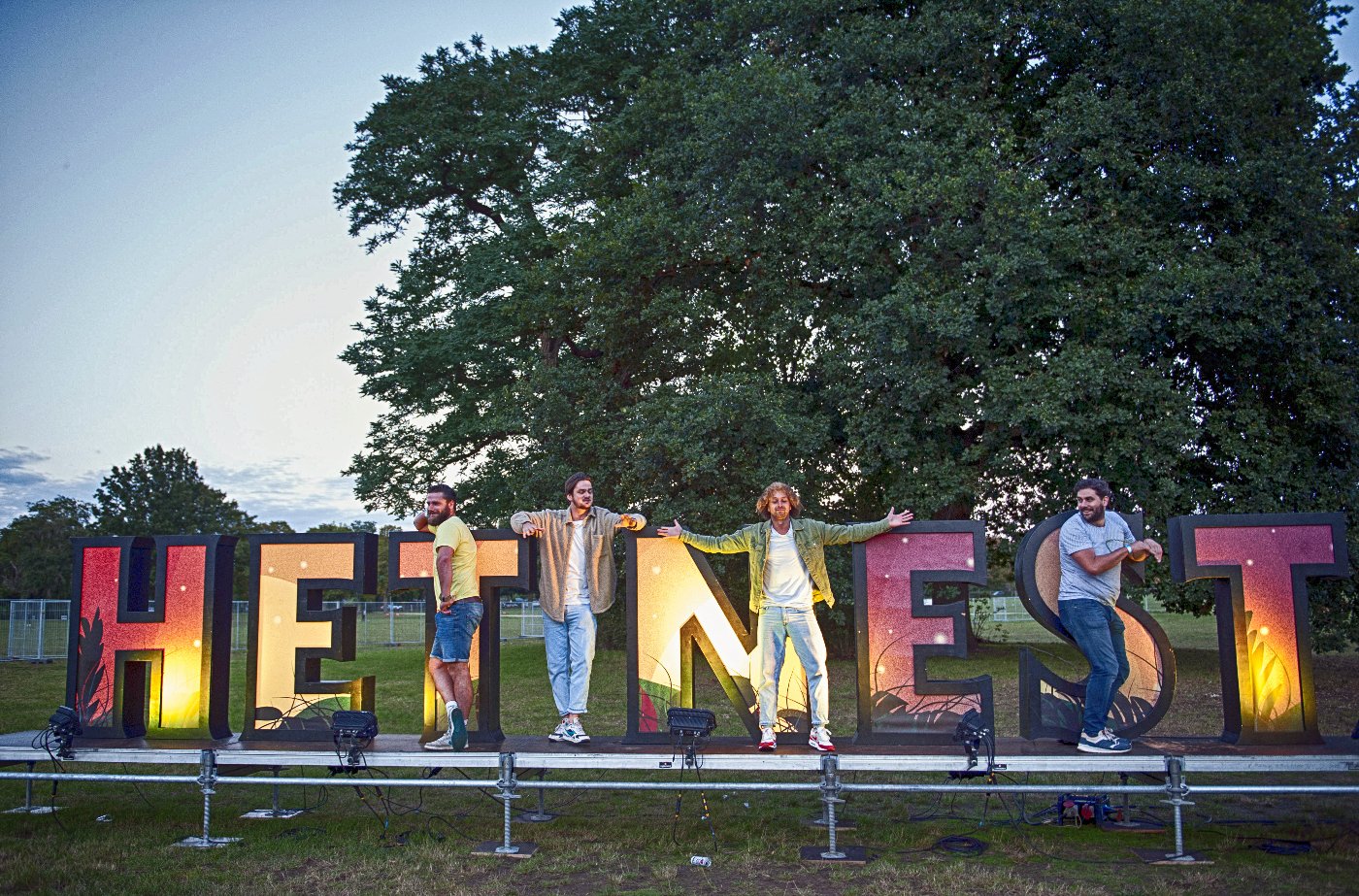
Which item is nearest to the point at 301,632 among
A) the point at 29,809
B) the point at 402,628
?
the point at 29,809

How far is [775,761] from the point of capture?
24.6 ft

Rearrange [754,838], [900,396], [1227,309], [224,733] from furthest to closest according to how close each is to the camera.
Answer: [900,396]
[1227,309]
[224,733]
[754,838]

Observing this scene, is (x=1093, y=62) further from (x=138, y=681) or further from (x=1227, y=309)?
(x=138, y=681)

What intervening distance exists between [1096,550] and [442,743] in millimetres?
5375

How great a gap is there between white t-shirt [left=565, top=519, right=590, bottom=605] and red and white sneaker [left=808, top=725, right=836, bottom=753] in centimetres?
215

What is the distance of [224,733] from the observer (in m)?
8.96

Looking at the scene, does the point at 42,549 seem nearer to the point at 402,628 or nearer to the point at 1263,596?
the point at 402,628

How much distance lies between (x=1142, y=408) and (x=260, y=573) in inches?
574

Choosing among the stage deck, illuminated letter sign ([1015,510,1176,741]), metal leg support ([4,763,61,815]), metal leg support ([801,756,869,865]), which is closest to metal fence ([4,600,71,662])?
metal leg support ([4,763,61,815])

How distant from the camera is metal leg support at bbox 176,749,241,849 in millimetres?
7984

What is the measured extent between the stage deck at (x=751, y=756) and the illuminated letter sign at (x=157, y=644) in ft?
1.07

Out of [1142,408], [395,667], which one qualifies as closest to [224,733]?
[1142,408]

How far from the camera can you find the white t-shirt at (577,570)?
Result: 8.53 meters

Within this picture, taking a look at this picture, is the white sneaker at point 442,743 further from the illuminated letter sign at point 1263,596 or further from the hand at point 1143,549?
the illuminated letter sign at point 1263,596
